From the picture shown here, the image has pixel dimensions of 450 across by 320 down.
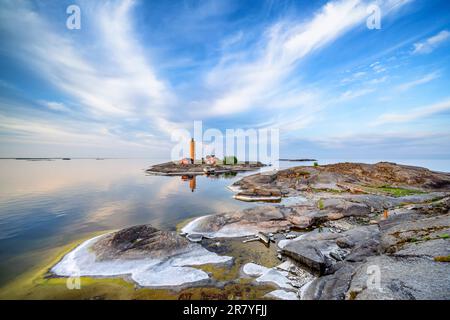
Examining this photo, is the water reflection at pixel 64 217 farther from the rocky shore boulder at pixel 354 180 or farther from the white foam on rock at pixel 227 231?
the rocky shore boulder at pixel 354 180

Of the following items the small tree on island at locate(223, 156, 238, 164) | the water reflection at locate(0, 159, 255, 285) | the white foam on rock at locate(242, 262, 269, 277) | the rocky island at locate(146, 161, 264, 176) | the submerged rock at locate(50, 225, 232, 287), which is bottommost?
the water reflection at locate(0, 159, 255, 285)

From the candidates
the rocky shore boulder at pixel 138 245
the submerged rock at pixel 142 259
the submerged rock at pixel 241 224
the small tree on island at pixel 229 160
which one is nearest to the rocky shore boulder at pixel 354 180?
the submerged rock at pixel 241 224

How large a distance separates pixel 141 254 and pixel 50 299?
3.65 metres

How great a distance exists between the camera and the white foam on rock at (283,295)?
6918mm

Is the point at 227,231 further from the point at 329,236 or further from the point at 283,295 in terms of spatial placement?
the point at 283,295

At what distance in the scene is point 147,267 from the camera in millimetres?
8984

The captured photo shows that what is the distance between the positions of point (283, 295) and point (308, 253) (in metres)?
2.74

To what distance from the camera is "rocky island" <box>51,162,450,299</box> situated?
5.77 meters

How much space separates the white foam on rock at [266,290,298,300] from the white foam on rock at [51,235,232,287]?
9.75ft

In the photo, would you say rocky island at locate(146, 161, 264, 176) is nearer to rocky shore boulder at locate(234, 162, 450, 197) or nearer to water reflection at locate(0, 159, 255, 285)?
rocky shore boulder at locate(234, 162, 450, 197)

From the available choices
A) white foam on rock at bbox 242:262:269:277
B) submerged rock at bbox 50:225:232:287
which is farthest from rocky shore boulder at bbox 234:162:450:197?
white foam on rock at bbox 242:262:269:277

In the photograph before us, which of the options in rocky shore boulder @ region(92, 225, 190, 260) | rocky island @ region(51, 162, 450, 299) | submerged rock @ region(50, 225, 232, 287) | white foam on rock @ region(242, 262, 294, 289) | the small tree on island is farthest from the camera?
the small tree on island

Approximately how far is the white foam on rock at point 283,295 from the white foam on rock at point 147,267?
9.75 feet
